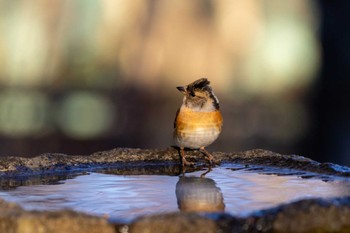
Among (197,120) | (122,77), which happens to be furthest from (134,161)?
(122,77)

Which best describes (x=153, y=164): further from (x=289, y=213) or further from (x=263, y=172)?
(x=289, y=213)

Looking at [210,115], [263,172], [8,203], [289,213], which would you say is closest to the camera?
[289,213]

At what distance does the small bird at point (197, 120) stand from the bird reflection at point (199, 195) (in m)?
0.24

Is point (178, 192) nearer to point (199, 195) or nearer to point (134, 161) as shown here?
point (199, 195)

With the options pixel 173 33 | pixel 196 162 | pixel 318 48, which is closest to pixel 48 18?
pixel 173 33

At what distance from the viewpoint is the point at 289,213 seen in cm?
175

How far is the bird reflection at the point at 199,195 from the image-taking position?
6.58ft

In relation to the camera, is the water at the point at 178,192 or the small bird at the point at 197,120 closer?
the water at the point at 178,192

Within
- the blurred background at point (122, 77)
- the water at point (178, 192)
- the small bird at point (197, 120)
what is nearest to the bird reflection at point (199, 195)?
the water at point (178, 192)

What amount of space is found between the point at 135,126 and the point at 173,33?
0.81 metres

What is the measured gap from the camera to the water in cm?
203

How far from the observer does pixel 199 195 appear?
2244 millimetres

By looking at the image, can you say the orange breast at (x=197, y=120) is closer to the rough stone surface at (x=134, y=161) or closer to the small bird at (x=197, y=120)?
the small bird at (x=197, y=120)

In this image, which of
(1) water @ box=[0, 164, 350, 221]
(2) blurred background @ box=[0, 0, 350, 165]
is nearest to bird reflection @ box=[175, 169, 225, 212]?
(1) water @ box=[0, 164, 350, 221]
